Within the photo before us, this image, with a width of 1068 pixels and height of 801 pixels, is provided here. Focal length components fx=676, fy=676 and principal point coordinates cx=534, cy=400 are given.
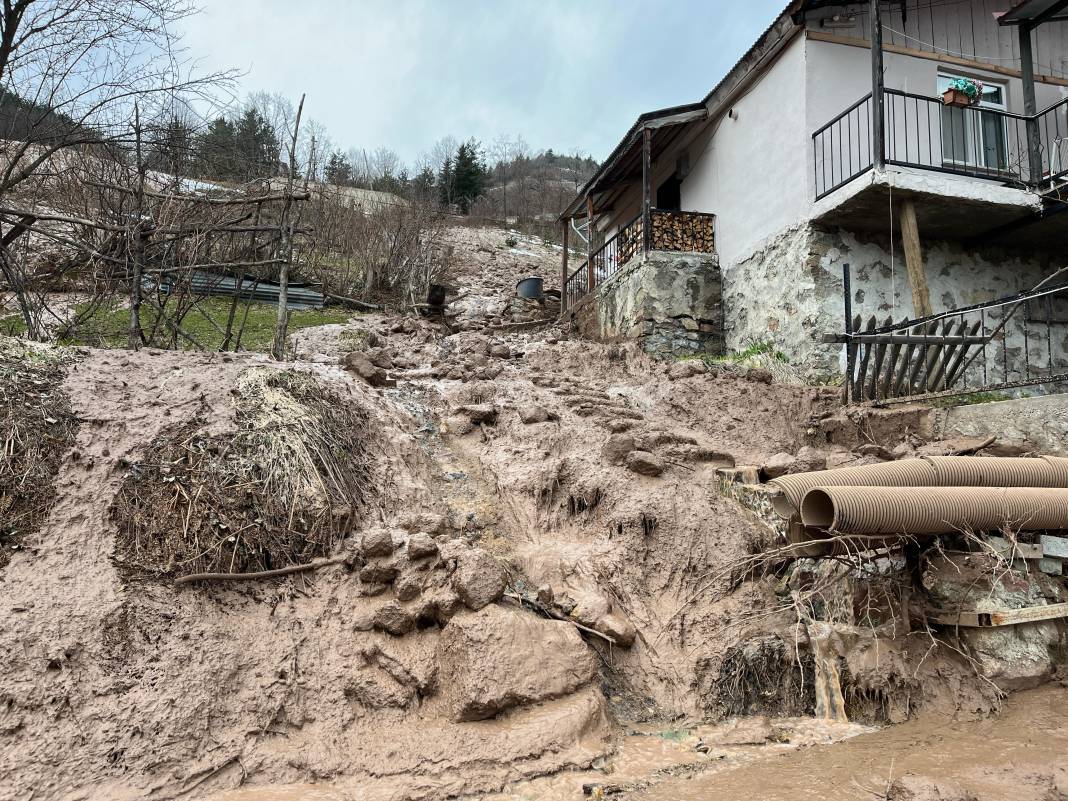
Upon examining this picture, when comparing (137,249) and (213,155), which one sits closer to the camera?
(137,249)

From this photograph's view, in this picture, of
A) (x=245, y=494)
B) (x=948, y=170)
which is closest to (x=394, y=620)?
(x=245, y=494)

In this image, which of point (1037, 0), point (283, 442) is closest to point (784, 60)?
point (1037, 0)

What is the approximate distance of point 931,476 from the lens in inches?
158

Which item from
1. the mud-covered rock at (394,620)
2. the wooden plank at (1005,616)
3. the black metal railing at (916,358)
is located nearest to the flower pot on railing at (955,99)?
the black metal railing at (916,358)

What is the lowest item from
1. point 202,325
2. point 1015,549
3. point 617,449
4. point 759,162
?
point 1015,549

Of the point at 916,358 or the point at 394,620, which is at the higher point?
the point at 916,358

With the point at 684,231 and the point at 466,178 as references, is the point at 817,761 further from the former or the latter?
the point at 466,178

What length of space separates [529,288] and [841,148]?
340 inches

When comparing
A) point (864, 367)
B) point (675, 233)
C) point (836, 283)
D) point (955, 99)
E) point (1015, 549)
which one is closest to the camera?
point (1015, 549)

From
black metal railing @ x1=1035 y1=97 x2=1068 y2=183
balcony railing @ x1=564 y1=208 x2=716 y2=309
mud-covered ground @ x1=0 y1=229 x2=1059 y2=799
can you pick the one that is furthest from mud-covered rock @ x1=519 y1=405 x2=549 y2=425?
black metal railing @ x1=1035 y1=97 x2=1068 y2=183

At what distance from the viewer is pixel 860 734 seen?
3709 millimetres

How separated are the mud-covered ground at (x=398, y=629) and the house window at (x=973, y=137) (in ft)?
21.5

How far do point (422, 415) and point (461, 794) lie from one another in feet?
12.3

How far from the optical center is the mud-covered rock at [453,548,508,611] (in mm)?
3869
